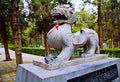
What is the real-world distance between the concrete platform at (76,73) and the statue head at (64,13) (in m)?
0.99

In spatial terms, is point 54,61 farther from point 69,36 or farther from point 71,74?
point 69,36

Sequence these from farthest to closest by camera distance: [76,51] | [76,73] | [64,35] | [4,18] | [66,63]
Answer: [76,51], [4,18], [64,35], [66,63], [76,73]

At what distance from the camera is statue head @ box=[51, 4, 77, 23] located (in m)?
3.53

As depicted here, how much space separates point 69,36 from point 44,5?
204 inches

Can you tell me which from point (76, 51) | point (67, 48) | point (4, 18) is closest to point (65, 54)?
point (67, 48)

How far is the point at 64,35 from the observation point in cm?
340

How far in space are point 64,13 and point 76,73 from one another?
123cm

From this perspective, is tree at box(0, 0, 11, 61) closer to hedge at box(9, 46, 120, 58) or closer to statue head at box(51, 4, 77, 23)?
hedge at box(9, 46, 120, 58)

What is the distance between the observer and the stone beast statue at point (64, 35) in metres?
3.39

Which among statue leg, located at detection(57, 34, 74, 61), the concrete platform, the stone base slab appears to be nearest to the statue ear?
statue leg, located at detection(57, 34, 74, 61)

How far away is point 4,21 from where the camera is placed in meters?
11.0

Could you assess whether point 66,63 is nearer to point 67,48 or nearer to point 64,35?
point 67,48

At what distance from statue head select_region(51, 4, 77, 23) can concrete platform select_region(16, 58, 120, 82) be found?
986 millimetres

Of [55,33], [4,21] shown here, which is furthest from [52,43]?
[4,21]
